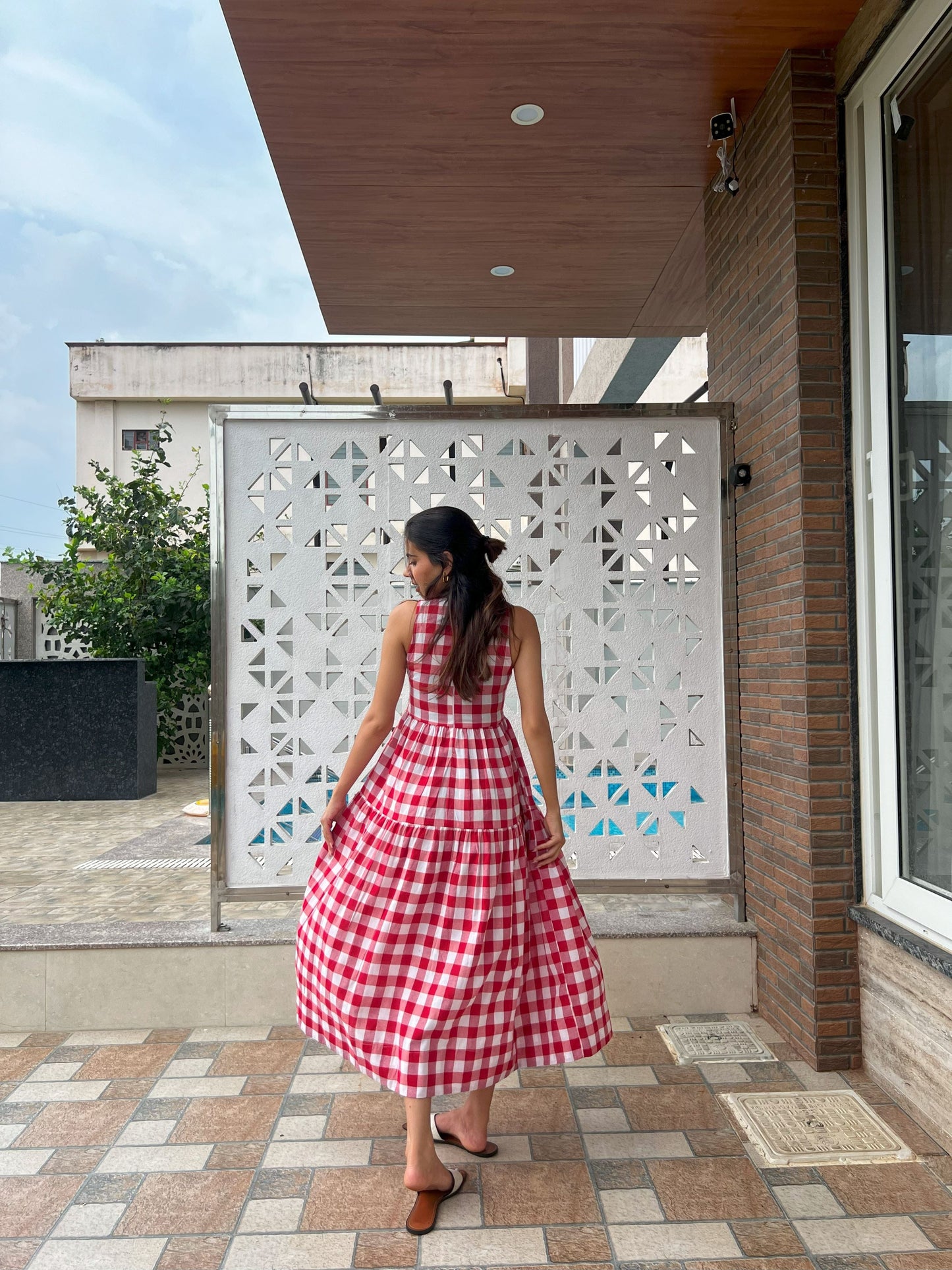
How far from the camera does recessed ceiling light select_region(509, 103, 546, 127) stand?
339 centimetres

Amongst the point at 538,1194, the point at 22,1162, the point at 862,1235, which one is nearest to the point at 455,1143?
the point at 538,1194

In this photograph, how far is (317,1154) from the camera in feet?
7.89

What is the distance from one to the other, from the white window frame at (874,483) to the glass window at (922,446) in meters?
0.03

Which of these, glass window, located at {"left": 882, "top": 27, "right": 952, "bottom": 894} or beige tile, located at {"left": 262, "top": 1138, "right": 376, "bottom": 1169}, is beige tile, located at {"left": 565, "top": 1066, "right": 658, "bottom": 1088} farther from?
glass window, located at {"left": 882, "top": 27, "right": 952, "bottom": 894}

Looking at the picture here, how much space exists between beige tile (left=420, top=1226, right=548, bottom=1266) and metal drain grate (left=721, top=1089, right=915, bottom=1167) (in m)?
0.69

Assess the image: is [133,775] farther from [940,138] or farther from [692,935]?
[940,138]

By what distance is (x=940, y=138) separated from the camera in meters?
2.50

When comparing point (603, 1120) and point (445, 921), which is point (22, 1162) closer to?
point (445, 921)

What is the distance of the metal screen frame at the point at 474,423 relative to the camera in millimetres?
3373

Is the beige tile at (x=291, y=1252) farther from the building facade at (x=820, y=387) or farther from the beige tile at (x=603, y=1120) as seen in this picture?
the building facade at (x=820, y=387)

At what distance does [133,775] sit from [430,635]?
686 cm

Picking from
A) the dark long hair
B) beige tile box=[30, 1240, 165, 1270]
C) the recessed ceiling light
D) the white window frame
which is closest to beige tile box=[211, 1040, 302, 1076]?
beige tile box=[30, 1240, 165, 1270]

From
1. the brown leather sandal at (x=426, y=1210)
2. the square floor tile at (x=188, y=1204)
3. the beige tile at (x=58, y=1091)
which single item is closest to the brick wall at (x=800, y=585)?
the brown leather sandal at (x=426, y=1210)

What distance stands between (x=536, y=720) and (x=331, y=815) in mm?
588
